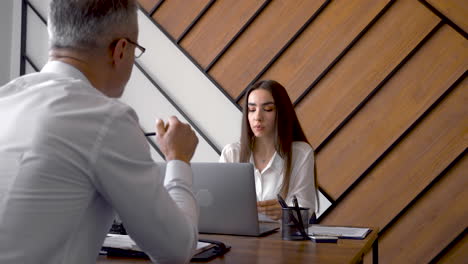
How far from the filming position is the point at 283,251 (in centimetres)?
127

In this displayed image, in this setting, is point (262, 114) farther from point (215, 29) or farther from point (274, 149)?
point (215, 29)

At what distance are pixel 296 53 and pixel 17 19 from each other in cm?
221

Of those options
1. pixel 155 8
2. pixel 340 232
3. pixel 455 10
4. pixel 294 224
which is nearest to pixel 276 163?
pixel 340 232

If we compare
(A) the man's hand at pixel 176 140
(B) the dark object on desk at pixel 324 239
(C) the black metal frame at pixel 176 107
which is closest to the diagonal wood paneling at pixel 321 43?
(C) the black metal frame at pixel 176 107

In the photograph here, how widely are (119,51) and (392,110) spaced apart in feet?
7.74

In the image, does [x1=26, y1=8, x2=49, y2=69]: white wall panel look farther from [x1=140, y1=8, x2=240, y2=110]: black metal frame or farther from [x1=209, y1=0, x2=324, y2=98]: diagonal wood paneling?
[x1=209, y1=0, x2=324, y2=98]: diagonal wood paneling

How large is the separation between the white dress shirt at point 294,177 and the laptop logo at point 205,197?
0.74 metres

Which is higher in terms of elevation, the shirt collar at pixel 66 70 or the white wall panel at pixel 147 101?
the shirt collar at pixel 66 70

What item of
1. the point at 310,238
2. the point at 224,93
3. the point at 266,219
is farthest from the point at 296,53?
the point at 310,238

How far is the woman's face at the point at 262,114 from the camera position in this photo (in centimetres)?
243

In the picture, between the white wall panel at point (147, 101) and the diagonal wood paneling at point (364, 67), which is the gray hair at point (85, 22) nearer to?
the diagonal wood paneling at point (364, 67)

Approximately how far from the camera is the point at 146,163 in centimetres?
82

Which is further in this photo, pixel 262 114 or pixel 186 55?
pixel 186 55

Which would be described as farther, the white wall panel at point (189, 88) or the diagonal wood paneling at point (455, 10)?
the white wall panel at point (189, 88)
